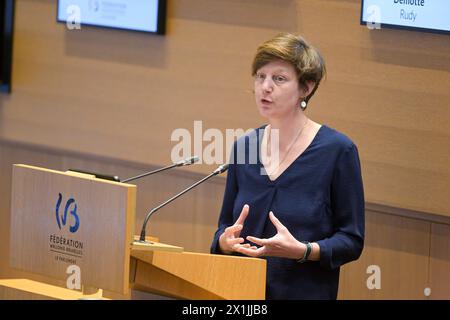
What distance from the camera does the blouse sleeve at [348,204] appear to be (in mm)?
3172

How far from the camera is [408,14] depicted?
394cm

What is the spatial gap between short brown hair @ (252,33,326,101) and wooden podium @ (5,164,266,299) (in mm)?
681

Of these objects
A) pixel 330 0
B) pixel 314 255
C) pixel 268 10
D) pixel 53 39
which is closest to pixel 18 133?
pixel 53 39

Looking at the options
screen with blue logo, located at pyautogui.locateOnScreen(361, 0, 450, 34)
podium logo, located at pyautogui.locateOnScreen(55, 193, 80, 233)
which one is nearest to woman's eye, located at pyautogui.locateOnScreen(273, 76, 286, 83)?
podium logo, located at pyautogui.locateOnScreen(55, 193, 80, 233)

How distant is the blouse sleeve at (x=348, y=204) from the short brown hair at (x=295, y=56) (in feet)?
0.95

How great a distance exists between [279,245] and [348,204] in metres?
0.35

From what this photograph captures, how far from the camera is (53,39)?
530 cm

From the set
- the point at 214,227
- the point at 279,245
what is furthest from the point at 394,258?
the point at 279,245

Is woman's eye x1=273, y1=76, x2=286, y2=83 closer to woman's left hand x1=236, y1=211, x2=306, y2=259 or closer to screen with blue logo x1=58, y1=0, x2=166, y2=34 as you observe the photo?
woman's left hand x1=236, y1=211, x2=306, y2=259

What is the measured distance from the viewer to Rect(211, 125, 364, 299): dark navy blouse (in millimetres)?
3184

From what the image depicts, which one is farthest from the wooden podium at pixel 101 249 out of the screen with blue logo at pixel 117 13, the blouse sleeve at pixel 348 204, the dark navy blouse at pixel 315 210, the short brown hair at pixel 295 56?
the screen with blue logo at pixel 117 13

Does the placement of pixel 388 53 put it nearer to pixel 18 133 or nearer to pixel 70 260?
pixel 70 260

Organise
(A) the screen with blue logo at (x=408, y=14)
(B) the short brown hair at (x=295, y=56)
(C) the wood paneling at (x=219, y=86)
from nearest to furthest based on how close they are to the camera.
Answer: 1. (B) the short brown hair at (x=295, y=56)
2. (A) the screen with blue logo at (x=408, y=14)
3. (C) the wood paneling at (x=219, y=86)

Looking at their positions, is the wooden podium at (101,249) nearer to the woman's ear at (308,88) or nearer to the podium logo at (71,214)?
the podium logo at (71,214)
